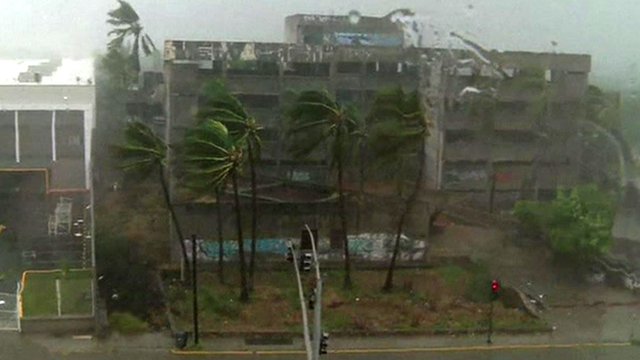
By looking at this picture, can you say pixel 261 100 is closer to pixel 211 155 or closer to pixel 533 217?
pixel 211 155

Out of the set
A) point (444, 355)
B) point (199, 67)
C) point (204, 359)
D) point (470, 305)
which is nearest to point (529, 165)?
point (470, 305)

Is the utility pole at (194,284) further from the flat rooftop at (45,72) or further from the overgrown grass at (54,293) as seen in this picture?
the flat rooftop at (45,72)

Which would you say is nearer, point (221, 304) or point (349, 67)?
point (221, 304)

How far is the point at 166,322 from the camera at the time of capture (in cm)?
444

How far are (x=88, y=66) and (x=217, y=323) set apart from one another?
1.91 m

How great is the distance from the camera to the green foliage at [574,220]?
520 cm

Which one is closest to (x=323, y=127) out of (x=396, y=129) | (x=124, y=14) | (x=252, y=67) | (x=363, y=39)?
(x=396, y=129)

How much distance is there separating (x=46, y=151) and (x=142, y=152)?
3.27 ft

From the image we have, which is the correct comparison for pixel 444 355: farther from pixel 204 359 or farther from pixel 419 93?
pixel 419 93

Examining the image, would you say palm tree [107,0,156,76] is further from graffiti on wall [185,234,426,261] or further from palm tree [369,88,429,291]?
palm tree [369,88,429,291]

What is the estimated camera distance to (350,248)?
207 inches

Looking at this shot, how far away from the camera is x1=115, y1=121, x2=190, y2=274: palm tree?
468cm

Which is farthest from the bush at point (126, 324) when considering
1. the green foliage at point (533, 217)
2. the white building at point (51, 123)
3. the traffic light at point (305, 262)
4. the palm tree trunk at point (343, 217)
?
the green foliage at point (533, 217)

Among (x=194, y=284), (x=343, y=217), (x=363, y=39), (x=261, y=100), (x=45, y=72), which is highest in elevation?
(x=363, y=39)
